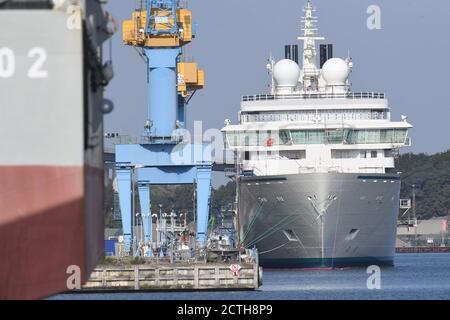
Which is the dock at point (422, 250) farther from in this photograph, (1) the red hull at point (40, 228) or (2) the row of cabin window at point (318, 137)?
(1) the red hull at point (40, 228)

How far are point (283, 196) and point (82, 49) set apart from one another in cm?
6334

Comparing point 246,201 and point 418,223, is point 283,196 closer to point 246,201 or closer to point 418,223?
point 246,201

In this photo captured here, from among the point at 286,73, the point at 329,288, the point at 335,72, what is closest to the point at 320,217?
the point at 329,288

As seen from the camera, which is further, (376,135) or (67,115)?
(376,135)

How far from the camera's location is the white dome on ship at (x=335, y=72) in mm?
92688

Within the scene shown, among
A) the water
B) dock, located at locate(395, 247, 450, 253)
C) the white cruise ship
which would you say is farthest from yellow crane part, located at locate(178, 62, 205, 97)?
dock, located at locate(395, 247, 450, 253)

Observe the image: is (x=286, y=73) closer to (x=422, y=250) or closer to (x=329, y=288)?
(x=329, y=288)

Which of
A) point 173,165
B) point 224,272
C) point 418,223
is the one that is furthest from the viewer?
point 418,223

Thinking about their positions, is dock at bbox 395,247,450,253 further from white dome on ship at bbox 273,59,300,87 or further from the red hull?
the red hull

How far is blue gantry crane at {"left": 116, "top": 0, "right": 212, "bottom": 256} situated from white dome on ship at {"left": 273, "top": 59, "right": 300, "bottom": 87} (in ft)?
61.4

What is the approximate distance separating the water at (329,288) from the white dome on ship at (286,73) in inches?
584

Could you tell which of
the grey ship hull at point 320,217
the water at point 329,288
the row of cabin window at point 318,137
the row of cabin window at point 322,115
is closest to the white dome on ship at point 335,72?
the row of cabin window at point 322,115

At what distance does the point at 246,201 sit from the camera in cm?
8281
